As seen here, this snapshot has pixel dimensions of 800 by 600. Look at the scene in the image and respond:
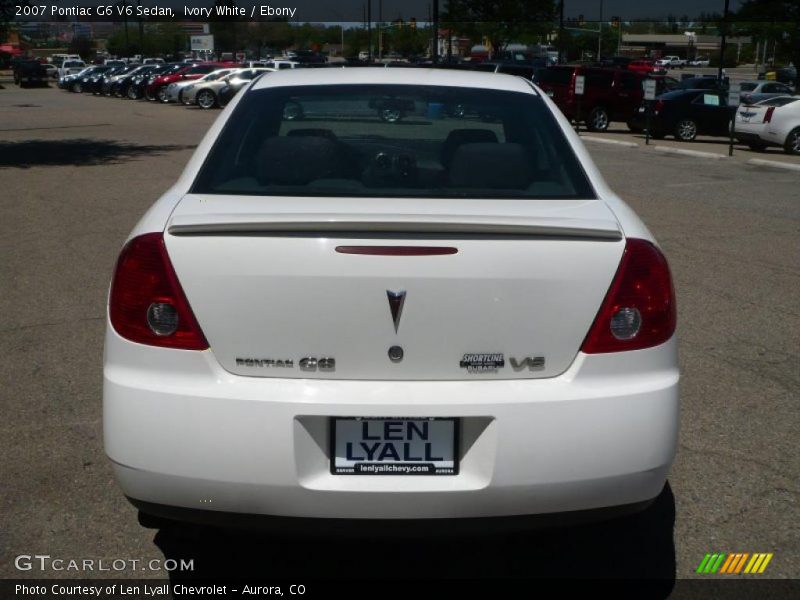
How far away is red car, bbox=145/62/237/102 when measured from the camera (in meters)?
41.0

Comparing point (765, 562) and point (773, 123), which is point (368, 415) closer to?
point (765, 562)

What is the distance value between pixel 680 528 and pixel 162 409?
2.14m

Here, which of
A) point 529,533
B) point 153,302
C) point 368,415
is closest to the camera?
point 368,415

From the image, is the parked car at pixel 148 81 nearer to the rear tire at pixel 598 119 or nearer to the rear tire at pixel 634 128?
the rear tire at pixel 598 119

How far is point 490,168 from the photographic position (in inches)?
146

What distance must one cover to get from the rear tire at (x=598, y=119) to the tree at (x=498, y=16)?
42564mm

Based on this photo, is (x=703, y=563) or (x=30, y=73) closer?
(x=703, y=563)

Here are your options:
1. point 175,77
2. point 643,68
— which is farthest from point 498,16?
point 175,77

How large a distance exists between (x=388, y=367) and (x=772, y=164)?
16829mm

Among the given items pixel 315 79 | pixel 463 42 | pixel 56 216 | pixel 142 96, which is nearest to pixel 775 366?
pixel 315 79

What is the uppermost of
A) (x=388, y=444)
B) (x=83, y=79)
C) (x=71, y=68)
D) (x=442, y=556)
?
(x=388, y=444)

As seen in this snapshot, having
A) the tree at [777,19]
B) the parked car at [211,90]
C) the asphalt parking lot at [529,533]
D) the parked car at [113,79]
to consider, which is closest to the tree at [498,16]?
the tree at [777,19]

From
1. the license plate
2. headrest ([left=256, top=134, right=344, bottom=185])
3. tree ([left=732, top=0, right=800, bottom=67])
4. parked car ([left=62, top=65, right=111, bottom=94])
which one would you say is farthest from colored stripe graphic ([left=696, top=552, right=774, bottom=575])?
parked car ([left=62, top=65, right=111, bottom=94])

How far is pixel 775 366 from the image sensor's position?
5.94 meters
